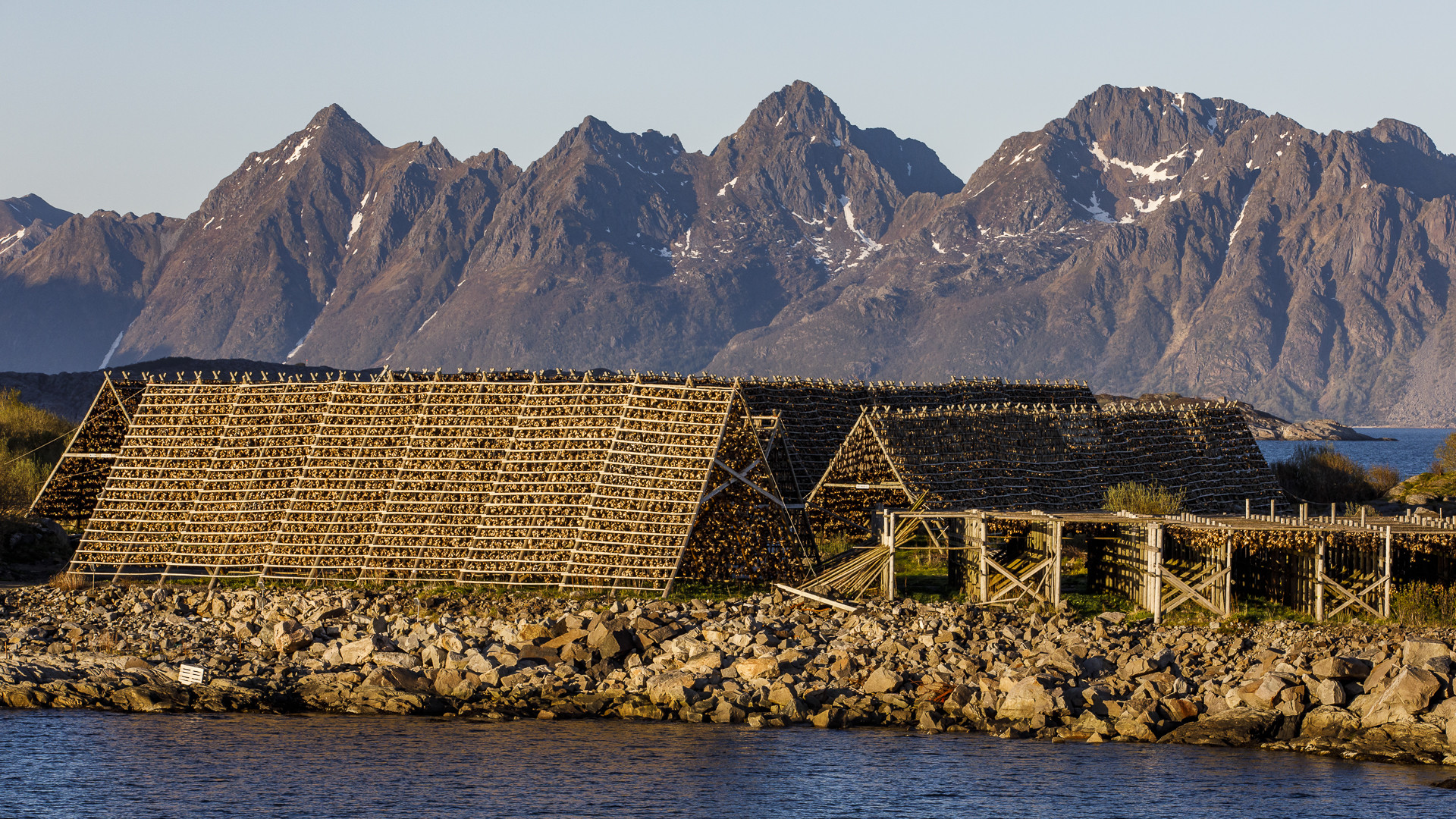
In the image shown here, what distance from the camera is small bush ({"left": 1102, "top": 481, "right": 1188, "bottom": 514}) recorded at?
30.6m

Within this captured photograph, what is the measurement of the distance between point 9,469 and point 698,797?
27662 millimetres

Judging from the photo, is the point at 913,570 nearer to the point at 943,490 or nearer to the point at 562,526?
the point at 943,490

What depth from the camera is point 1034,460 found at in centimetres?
3269

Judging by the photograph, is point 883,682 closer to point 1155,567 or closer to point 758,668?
point 758,668

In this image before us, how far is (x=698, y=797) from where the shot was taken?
54.7 feet

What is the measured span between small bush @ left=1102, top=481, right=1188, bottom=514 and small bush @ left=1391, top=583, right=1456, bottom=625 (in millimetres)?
6376

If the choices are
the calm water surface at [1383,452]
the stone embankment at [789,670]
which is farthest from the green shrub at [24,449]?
the calm water surface at [1383,452]

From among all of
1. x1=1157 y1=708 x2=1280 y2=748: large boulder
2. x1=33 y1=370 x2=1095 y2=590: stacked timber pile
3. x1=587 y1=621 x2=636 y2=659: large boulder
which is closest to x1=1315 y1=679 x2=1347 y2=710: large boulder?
x1=1157 y1=708 x2=1280 y2=748: large boulder

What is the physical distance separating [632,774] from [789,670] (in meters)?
3.94

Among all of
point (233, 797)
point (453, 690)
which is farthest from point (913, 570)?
point (233, 797)

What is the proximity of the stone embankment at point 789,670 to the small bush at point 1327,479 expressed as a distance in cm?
2757

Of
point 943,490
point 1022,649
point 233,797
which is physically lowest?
point 233,797

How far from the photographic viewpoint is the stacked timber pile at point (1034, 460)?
30.8m

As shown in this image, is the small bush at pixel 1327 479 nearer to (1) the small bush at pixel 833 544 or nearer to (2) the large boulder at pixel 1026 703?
(1) the small bush at pixel 833 544
